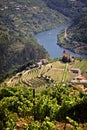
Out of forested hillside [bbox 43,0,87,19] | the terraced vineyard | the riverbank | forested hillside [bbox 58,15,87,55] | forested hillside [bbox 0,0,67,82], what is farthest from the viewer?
forested hillside [bbox 43,0,87,19]

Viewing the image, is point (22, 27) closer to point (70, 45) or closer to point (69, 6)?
point (70, 45)

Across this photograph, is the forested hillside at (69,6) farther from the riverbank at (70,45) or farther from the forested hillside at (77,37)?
the riverbank at (70,45)

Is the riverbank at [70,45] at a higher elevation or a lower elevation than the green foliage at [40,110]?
lower

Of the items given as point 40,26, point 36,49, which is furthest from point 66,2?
point 36,49

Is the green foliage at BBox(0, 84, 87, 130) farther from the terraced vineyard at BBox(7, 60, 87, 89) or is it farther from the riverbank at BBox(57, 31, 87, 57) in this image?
the riverbank at BBox(57, 31, 87, 57)

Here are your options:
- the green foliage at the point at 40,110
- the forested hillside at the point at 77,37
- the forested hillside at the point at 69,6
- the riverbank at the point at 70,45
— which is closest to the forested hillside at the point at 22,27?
the forested hillside at the point at 69,6

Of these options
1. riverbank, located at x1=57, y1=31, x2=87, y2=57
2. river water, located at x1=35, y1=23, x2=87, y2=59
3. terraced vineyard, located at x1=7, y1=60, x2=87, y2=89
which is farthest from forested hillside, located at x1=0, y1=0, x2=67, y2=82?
terraced vineyard, located at x1=7, y1=60, x2=87, y2=89

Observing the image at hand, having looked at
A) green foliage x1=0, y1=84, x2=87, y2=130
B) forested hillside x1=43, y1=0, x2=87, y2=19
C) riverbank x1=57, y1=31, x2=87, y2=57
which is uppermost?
green foliage x1=0, y1=84, x2=87, y2=130

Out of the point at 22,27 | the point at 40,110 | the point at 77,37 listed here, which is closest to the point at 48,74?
the point at 40,110
